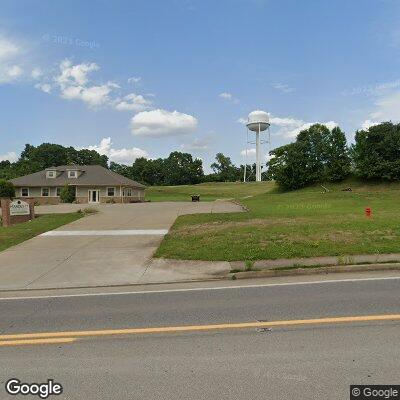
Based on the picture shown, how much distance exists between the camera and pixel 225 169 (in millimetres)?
130750

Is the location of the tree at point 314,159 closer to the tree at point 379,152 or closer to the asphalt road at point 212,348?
the tree at point 379,152

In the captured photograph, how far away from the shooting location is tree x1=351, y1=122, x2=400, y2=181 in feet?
156

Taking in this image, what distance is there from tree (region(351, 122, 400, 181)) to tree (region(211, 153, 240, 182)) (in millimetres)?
76824

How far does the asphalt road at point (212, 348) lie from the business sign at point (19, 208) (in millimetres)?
16118

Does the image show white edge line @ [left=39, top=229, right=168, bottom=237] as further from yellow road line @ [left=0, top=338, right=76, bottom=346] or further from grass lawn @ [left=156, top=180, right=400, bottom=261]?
yellow road line @ [left=0, top=338, right=76, bottom=346]

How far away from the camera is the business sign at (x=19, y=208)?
21.5 m

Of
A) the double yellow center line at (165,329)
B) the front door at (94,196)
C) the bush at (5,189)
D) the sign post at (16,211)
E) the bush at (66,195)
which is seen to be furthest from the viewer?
the front door at (94,196)

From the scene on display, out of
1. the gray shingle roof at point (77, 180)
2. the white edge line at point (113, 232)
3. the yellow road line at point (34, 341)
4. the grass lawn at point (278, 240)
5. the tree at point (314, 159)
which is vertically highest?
the tree at point (314, 159)

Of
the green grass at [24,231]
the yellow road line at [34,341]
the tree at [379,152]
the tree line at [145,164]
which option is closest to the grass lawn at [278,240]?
the yellow road line at [34,341]

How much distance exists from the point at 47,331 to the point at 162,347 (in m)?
1.80

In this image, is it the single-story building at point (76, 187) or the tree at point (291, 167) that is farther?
the tree at point (291, 167)

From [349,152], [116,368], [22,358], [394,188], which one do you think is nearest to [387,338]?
[116,368]

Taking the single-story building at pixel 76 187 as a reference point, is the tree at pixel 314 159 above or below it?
above

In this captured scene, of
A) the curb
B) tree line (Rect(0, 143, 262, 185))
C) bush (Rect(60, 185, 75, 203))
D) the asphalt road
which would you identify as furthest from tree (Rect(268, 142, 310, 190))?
tree line (Rect(0, 143, 262, 185))
